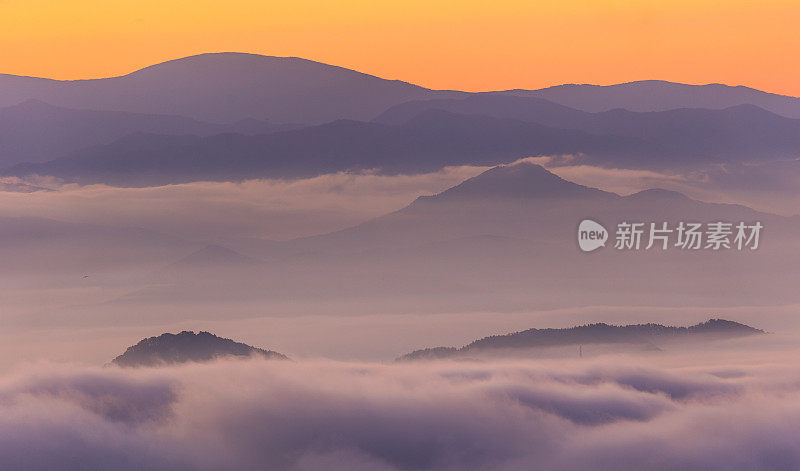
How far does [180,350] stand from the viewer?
102812 mm

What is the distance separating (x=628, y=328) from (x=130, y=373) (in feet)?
196

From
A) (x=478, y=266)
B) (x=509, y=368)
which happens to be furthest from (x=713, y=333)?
(x=509, y=368)

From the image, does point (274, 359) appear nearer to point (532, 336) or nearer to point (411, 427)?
point (411, 427)

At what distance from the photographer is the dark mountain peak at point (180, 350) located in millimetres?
99500

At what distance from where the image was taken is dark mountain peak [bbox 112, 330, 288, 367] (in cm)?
9950

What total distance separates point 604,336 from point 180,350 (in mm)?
51087

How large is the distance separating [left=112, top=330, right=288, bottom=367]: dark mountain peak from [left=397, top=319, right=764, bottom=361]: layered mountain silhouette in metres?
25.9

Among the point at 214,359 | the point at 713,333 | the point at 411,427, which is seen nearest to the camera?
the point at 411,427

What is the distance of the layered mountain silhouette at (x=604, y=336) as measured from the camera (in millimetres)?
114188

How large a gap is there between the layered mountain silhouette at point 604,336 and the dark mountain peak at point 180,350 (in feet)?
84.8

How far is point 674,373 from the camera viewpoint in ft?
252

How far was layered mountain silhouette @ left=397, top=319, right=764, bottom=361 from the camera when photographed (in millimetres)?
114188

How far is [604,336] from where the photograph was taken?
406 ft

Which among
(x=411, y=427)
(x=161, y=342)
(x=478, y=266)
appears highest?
(x=478, y=266)
